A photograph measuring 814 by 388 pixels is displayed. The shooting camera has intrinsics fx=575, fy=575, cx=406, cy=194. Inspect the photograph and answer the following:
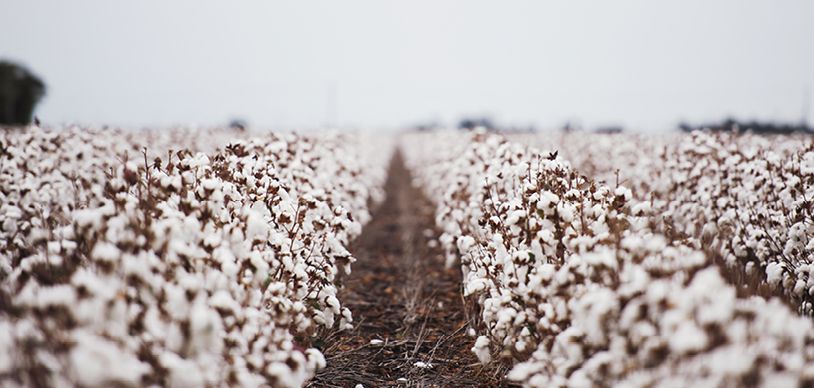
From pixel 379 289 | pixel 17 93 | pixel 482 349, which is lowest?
pixel 379 289

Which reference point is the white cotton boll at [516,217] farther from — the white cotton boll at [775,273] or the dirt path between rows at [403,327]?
the white cotton boll at [775,273]

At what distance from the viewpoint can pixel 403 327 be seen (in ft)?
19.0

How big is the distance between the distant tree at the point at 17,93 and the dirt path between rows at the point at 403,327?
3527 cm

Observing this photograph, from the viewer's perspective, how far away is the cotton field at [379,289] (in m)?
2.32

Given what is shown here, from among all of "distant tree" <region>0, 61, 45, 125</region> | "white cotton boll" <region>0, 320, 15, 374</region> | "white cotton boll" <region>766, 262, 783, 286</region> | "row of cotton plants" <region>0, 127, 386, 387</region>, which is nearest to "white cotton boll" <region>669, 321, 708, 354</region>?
"row of cotton plants" <region>0, 127, 386, 387</region>

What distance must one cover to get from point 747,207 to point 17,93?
140 feet

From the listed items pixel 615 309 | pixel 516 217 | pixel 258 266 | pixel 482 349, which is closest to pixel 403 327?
pixel 482 349

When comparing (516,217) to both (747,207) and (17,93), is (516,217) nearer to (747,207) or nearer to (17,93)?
(747,207)

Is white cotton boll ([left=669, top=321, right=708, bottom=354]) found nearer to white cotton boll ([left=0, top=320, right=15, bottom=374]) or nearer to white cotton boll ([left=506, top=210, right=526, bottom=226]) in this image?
white cotton boll ([left=506, top=210, right=526, bottom=226])

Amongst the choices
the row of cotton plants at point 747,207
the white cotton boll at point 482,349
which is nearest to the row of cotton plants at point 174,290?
the white cotton boll at point 482,349

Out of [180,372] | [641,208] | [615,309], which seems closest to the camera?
[180,372]

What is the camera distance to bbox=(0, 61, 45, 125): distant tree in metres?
35.4

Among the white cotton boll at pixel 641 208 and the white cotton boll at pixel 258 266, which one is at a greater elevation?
the white cotton boll at pixel 641 208

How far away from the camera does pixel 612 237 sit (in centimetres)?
329
